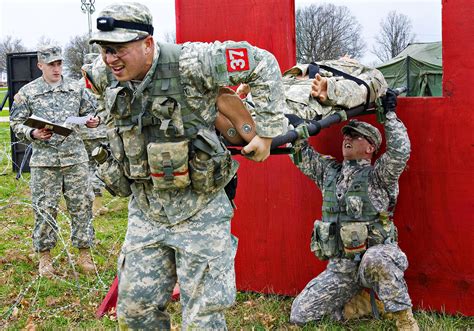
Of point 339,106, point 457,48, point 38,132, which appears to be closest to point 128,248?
point 339,106

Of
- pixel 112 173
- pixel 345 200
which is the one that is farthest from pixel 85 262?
pixel 112 173

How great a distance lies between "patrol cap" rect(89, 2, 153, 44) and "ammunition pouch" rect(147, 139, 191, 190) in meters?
0.55

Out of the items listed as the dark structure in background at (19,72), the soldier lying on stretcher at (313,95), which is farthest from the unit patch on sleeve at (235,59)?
the dark structure in background at (19,72)

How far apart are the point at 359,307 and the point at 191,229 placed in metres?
1.96

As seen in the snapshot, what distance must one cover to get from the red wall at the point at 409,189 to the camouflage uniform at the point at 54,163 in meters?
1.81

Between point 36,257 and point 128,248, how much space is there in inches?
157

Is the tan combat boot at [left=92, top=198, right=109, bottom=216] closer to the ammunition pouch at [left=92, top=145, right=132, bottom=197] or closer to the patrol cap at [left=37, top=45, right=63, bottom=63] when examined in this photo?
the patrol cap at [left=37, top=45, right=63, bottom=63]

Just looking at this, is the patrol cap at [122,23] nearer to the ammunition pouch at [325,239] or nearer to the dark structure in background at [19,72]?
the ammunition pouch at [325,239]

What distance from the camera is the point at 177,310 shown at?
17.3 ft

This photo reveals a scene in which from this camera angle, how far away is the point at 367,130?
4762mm

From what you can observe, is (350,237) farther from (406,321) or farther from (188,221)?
(188,221)

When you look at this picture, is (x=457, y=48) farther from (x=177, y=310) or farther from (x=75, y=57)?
(x=75, y=57)

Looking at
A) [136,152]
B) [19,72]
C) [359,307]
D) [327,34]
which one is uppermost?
[327,34]

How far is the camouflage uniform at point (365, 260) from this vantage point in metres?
4.52
